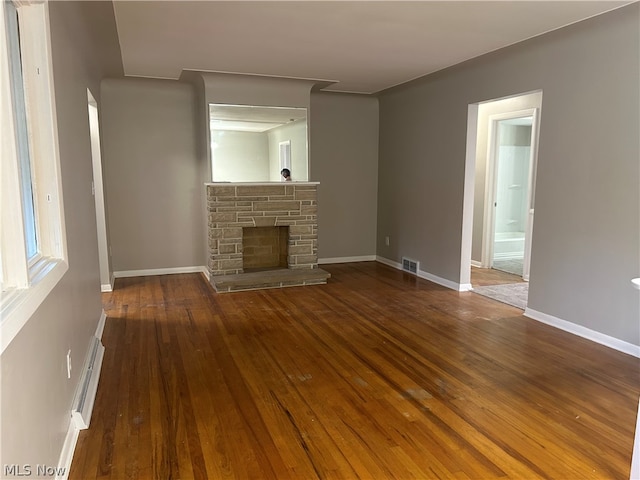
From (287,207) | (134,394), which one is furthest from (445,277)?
(134,394)

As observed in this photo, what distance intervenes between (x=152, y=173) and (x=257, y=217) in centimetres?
152

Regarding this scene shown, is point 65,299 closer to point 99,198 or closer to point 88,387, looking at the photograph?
point 88,387

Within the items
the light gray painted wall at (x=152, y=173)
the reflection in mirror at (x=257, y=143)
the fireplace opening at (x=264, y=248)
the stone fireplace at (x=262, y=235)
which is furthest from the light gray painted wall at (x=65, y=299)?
the fireplace opening at (x=264, y=248)

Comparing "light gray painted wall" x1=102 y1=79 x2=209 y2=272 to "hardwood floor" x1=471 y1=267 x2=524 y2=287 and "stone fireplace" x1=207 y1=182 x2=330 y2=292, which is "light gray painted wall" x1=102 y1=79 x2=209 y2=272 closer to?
"stone fireplace" x1=207 y1=182 x2=330 y2=292

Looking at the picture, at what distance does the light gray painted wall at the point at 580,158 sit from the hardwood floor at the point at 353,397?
1.23ft

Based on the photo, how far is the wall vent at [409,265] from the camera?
5941mm

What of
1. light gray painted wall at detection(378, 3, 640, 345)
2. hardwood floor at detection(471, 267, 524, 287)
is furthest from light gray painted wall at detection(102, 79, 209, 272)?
hardwood floor at detection(471, 267, 524, 287)

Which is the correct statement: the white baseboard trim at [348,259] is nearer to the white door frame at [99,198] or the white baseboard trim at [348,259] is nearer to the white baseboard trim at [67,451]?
the white door frame at [99,198]

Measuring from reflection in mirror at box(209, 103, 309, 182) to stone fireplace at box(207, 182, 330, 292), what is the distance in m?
0.18

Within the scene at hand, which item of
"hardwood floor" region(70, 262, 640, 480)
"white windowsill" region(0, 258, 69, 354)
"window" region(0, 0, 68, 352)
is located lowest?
"hardwood floor" region(70, 262, 640, 480)

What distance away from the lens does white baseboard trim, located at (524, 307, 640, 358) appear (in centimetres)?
332

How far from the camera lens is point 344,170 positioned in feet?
21.7

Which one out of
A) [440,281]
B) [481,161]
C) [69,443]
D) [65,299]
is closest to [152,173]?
[65,299]

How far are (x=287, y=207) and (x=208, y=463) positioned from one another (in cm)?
381
